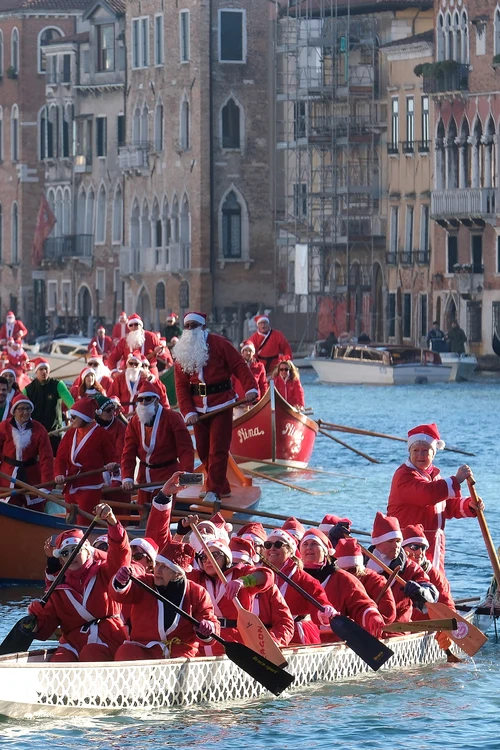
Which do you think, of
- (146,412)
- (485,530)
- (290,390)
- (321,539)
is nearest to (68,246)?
(290,390)

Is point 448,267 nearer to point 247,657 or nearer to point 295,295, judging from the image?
point 295,295

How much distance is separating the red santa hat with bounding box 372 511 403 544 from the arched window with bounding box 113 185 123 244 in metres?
56.5

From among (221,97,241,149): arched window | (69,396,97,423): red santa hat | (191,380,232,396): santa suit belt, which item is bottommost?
(69,396,97,423): red santa hat

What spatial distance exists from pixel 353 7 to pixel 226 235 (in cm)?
847

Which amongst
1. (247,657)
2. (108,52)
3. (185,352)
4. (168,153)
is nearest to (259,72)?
(168,153)

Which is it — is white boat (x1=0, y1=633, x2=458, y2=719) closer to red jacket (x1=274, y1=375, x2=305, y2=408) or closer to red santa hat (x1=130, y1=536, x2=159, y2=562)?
red santa hat (x1=130, y1=536, x2=159, y2=562)

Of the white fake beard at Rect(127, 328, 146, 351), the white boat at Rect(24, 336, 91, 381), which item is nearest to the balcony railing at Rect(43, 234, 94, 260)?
the white boat at Rect(24, 336, 91, 381)

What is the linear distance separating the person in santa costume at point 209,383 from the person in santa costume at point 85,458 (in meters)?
0.75

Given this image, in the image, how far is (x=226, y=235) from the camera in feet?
206

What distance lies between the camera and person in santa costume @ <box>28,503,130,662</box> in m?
12.2

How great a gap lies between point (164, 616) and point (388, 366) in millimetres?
38279

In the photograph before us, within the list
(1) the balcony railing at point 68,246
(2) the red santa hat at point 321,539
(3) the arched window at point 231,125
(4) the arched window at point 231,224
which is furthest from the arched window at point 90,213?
(2) the red santa hat at point 321,539

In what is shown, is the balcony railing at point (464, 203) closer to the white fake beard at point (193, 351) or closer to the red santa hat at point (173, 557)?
the white fake beard at point (193, 351)

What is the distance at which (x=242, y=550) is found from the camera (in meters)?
13.1
